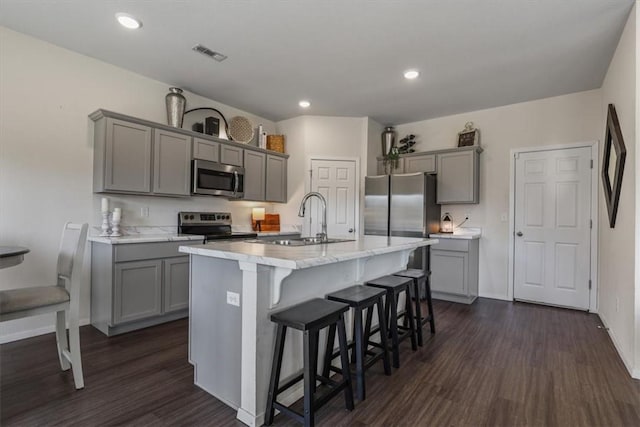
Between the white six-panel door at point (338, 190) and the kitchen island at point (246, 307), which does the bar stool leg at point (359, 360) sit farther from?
the white six-panel door at point (338, 190)

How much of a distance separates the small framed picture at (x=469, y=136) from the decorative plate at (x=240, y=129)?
3010 mm

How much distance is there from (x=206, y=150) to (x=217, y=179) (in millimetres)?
372

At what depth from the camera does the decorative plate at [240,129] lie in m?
4.57

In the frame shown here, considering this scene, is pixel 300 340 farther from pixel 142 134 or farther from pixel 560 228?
pixel 560 228

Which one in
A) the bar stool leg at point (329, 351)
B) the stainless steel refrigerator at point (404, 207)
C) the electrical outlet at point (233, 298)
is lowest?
the bar stool leg at point (329, 351)

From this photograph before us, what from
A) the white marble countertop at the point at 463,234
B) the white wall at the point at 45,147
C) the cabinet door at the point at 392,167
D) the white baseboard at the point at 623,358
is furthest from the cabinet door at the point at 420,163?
the white wall at the point at 45,147

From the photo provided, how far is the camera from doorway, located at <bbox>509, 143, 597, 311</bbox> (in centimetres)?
393

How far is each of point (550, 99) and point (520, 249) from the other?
1.96 meters

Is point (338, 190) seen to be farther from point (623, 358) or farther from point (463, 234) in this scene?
point (623, 358)

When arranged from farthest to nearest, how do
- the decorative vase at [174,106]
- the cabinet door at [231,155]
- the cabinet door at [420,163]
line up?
the cabinet door at [420,163]
the cabinet door at [231,155]
the decorative vase at [174,106]

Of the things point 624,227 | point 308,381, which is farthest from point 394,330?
point 624,227

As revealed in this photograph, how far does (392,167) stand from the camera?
16.9ft

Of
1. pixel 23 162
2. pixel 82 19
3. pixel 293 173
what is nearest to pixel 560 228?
pixel 293 173

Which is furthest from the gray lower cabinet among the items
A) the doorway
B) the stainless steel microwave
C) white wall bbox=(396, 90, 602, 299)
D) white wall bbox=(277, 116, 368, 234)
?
the doorway
